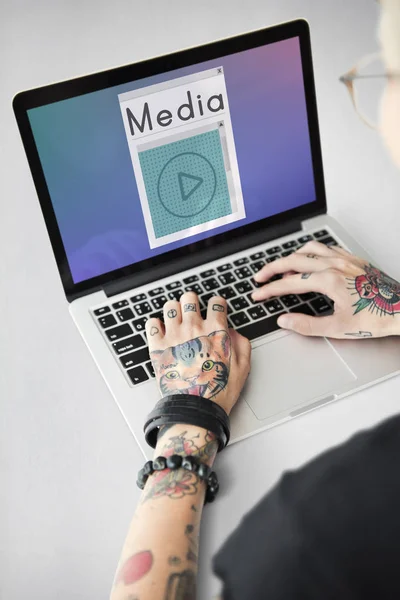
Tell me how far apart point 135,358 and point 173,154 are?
0.29 meters

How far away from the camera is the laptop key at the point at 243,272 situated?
3.54 ft

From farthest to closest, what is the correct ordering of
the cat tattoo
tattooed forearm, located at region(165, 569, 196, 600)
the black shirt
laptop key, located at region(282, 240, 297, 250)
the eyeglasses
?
the eyeglasses
laptop key, located at region(282, 240, 297, 250)
the cat tattoo
tattooed forearm, located at region(165, 569, 196, 600)
the black shirt

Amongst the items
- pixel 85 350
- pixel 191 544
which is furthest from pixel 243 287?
pixel 191 544

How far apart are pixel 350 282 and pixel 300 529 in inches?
20.2

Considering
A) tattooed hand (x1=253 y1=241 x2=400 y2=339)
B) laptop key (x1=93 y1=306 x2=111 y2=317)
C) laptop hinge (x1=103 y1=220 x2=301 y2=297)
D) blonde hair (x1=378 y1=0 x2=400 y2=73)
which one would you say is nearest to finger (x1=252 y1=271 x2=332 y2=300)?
tattooed hand (x1=253 y1=241 x2=400 y2=339)

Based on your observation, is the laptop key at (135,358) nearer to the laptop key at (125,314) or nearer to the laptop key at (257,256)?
the laptop key at (125,314)

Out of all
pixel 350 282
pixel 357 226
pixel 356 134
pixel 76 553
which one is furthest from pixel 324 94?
pixel 76 553

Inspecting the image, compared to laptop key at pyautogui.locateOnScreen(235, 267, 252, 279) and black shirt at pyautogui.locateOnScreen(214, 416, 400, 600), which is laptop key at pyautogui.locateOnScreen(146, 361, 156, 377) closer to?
laptop key at pyautogui.locateOnScreen(235, 267, 252, 279)

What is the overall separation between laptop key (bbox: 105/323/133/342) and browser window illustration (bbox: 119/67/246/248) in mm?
131

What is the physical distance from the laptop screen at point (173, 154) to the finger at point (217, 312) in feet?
0.37

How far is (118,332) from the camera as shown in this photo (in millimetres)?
1010

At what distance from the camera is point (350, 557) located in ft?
1.78

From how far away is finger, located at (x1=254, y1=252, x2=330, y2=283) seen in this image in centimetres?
106

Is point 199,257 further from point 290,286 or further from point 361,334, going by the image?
point 361,334
